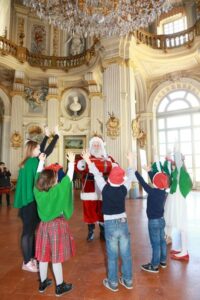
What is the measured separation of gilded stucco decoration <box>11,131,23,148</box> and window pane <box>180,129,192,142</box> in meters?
9.15

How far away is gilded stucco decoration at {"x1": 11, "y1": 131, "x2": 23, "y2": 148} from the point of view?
12.3 meters

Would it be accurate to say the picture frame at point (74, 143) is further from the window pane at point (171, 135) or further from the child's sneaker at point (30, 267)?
the child's sneaker at point (30, 267)

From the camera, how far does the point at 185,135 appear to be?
42.2 ft

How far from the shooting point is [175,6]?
510 inches

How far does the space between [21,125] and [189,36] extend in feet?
32.3

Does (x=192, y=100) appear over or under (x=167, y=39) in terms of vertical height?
under

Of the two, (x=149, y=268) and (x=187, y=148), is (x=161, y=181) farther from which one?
(x=187, y=148)

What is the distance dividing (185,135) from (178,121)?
3.06ft

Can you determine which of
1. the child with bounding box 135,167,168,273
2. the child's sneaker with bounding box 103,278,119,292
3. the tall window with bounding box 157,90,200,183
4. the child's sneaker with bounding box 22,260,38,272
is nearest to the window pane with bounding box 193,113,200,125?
the tall window with bounding box 157,90,200,183

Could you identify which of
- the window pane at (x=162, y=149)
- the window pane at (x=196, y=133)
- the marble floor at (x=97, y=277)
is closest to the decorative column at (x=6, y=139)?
the window pane at (x=162, y=149)

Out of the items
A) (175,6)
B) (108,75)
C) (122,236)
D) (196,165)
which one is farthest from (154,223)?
(175,6)

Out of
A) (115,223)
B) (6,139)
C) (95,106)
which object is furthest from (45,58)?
(115,223)

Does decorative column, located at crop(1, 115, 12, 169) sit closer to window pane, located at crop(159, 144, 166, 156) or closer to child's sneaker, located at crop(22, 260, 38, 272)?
window pane, located at crop(159, 144, 166, 156)

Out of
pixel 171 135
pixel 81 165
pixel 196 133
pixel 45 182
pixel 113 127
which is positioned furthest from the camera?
pixel 171 135
